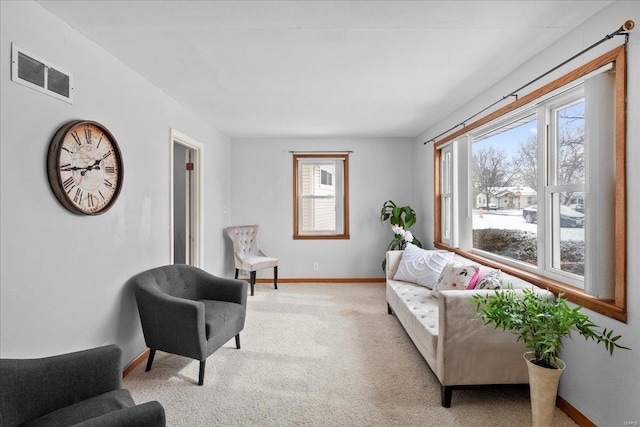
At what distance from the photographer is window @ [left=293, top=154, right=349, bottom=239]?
583 centimetres

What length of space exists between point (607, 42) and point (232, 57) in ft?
7.72

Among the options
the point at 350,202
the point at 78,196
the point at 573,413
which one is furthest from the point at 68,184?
the point at 350,202

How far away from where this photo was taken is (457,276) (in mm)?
2998

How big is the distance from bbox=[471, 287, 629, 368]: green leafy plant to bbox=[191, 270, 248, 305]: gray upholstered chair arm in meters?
1.97

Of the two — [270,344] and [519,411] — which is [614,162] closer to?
[519,411]

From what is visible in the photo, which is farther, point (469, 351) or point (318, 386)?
point (318, 386)

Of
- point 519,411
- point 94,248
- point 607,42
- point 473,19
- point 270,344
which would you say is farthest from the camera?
point 270,344

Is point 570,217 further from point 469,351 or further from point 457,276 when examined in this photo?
point 469,351

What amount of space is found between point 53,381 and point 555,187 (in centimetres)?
318

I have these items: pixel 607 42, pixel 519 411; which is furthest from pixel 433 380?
pixel 607 42

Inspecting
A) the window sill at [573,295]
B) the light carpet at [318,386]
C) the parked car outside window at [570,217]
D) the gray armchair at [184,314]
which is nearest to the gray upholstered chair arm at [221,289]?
the gray armchair at [184,314]

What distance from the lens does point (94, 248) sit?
2.34 metres

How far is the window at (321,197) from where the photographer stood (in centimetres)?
583

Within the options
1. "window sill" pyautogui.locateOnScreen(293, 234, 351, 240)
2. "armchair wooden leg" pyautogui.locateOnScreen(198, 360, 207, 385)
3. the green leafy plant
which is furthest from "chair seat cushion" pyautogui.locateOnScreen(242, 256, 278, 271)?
the green leafy plant
